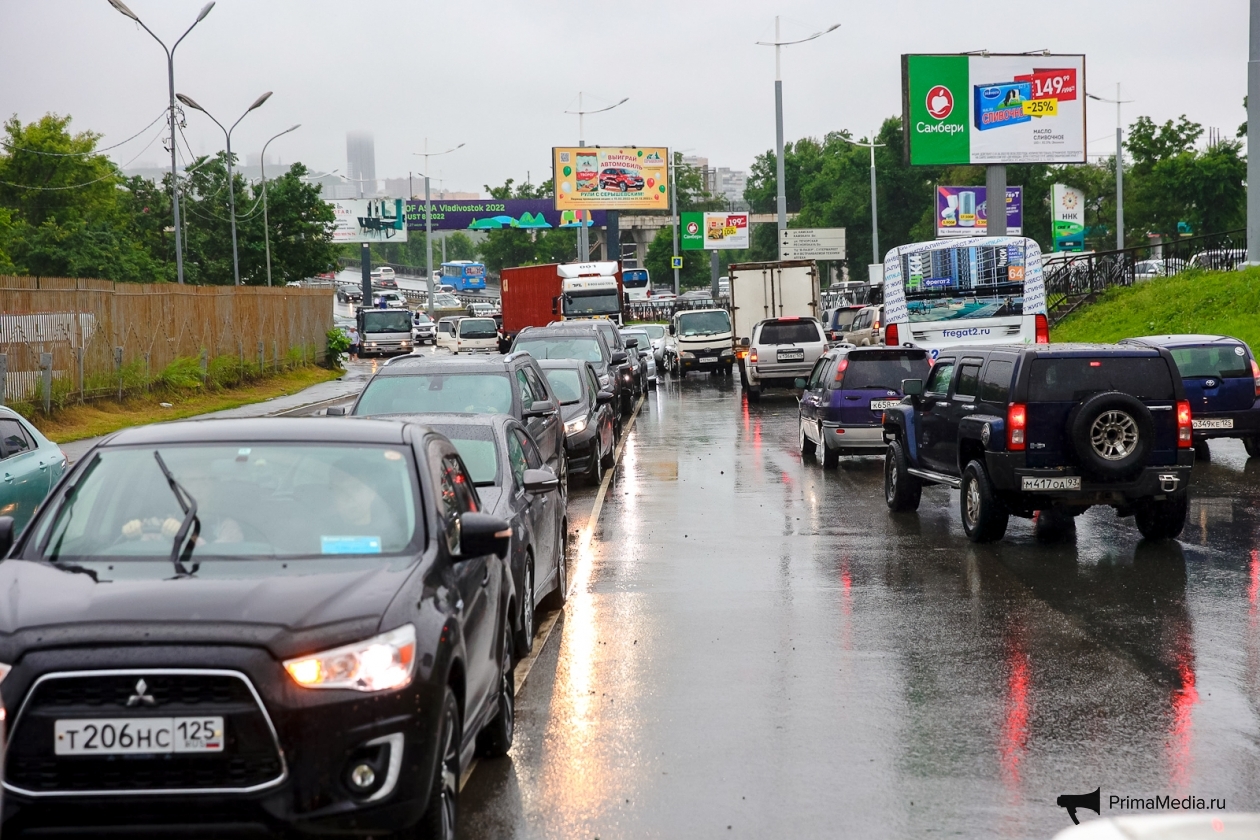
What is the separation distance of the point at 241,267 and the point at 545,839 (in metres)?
72.8

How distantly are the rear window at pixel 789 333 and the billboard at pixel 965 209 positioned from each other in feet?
137

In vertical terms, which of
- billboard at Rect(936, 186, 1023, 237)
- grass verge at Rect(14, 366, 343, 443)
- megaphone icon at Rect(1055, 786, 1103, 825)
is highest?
billboard at Rect(936, 186, 1023, 237)

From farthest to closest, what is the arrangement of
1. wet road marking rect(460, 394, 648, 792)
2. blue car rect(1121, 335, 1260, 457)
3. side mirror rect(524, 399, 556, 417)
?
blue car rect(1121, 335, 1260, 457), side mirror rect(524, 399, 556, 417), wet road marking rect(460, 394, 648, 792)

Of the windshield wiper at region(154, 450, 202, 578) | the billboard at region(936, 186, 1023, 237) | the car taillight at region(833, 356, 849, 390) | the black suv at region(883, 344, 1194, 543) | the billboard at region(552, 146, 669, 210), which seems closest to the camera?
the windshield wiper at region(154, 450, 202, 578)

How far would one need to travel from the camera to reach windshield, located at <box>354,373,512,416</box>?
43.3 ft

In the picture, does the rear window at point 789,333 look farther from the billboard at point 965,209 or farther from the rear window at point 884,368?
the billboard at point 965,209

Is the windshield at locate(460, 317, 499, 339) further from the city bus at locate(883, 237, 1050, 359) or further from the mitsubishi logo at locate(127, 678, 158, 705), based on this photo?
the mitsubishi logo at locate(127, 678, 158, 705)

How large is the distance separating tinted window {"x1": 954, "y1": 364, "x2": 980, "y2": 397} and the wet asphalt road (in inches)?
53.5

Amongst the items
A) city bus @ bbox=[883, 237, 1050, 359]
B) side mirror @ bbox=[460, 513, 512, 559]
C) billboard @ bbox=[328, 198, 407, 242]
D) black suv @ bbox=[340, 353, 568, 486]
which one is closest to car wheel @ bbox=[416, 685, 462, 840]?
side mirror @ bbox=[460, 513, 512, 559]

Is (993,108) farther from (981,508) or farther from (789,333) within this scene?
(981,508)

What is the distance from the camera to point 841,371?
1967 centimetres

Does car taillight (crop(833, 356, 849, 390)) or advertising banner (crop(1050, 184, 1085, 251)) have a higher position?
advertising banner (crop(1050, 184, 1085, 251))

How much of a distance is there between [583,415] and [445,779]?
44.0 feet

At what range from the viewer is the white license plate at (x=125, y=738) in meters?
4.61
